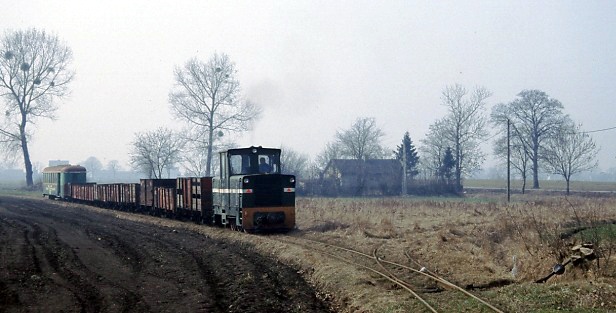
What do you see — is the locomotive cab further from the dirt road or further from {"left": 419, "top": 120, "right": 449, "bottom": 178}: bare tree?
{"left": 419, "top": 120, "right": 449, "bottom": 178}: bare tree

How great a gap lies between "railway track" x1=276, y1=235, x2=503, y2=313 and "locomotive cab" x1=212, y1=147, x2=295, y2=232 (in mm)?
3220

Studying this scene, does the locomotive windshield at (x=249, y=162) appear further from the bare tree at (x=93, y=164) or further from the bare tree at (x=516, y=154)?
the bare tree at (x=93, y=164)

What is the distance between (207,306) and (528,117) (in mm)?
58390

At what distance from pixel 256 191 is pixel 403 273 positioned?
9.07 metres

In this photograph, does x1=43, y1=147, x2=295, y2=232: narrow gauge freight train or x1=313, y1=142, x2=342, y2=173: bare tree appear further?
x1=313, y1=142, x2=342, y2=173: bare tree

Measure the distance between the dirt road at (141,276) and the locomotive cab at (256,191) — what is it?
5.95 ft

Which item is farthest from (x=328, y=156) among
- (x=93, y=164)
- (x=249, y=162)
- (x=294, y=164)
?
(x=93, y=164)

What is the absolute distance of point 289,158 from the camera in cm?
7025

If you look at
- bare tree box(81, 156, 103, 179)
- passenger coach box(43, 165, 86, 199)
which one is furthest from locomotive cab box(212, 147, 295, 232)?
bare tree box(81, 156, 103, 179)

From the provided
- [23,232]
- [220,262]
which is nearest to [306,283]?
[220,262]

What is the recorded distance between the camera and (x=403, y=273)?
1338 cm

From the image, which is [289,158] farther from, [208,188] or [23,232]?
[23,232]

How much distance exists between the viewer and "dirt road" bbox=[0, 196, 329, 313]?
34.1 feet

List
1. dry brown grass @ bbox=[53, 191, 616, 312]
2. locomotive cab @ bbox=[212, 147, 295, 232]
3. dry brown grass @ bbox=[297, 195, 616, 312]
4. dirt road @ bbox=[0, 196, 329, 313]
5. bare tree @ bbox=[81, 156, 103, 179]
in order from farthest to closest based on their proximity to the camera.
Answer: bare tree @ bbox=[81, 156, 103, 179] < locomotive cab @ bbox=[212, 147, 295, 232] < dry brown grass @ bbox=[297, 195, 616, 312] < dirt road @ bbox=[0, 196, 329, 313] < dry brown grass @ bbox=[53, 191, 616, 312]
